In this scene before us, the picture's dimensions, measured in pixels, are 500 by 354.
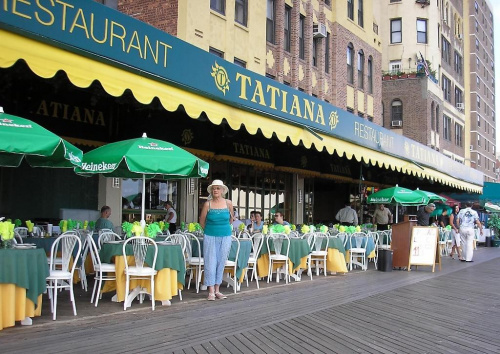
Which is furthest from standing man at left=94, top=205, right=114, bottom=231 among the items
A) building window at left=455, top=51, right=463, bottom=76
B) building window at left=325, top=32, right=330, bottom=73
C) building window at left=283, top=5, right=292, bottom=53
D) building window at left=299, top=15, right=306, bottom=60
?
building window at left=455, top=51, right=463, bottom=76

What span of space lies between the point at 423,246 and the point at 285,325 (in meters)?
8.48

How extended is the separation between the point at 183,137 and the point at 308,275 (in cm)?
520

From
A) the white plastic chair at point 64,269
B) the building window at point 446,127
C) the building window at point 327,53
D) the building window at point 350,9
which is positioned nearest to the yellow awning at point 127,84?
the white plastic chair at point 64,269

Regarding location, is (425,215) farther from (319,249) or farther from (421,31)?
→ (421,31)

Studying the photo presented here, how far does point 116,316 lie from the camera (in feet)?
21.9

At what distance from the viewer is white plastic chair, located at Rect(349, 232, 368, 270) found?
44.1 feet

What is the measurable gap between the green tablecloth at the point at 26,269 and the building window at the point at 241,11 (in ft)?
47.9

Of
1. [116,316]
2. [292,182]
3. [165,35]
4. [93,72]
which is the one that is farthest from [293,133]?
[292,182]

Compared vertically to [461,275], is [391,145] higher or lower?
higher

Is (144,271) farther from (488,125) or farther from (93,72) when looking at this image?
(488,125)

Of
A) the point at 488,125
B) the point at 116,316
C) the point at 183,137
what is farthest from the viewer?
the point at 488,125

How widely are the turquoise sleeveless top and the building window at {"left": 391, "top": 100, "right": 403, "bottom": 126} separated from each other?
109 feet

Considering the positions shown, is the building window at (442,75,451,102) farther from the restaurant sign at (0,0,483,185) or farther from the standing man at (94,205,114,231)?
the standing man at (94,205,114,231)

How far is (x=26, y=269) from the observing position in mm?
5852
